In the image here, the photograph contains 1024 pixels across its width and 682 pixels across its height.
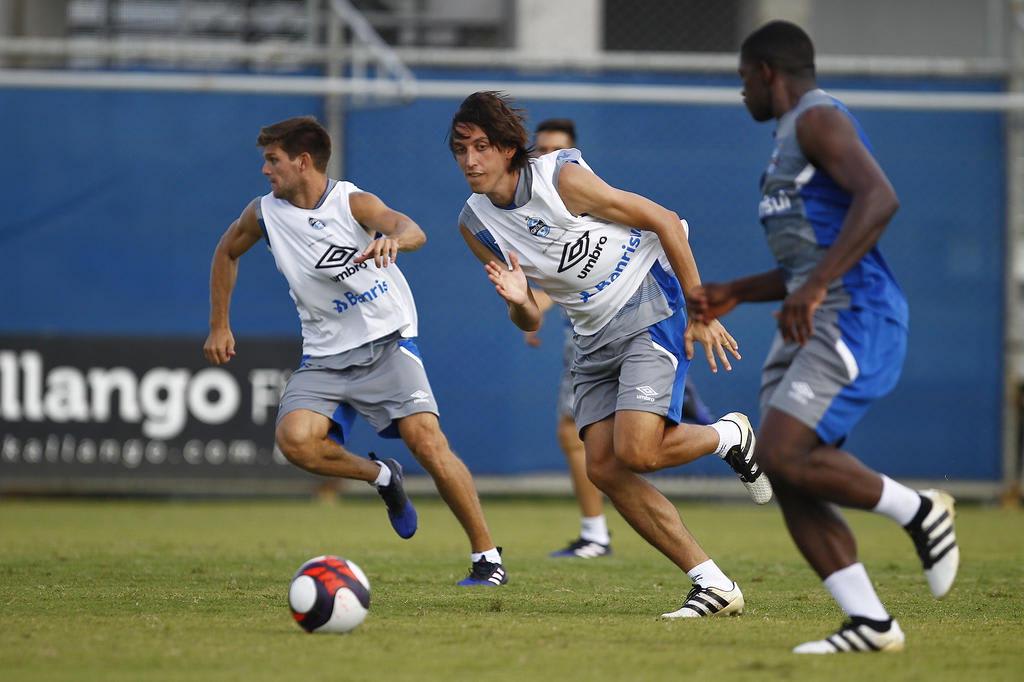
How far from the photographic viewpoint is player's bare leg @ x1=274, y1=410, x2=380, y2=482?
7.25 meters

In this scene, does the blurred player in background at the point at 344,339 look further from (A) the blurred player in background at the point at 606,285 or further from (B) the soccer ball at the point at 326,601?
(B) the soccer ball at the point at 326,601

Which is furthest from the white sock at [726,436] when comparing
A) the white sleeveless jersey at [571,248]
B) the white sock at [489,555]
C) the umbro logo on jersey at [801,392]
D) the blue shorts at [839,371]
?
the umbro logo on jersey at [801,392]

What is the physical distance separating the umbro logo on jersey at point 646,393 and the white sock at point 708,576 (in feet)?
2.48

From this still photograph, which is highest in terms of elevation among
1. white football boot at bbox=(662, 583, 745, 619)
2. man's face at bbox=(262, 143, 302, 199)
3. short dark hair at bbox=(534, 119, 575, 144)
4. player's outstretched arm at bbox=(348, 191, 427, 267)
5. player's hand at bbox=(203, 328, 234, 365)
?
short dark hair at bbox=(534, 119, 575, 144)

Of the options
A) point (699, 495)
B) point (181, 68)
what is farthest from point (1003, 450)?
point (181, 68)

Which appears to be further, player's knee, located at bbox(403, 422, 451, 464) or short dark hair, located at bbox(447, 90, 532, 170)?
player's knee, located at bbox(403, 422, 451, 464)

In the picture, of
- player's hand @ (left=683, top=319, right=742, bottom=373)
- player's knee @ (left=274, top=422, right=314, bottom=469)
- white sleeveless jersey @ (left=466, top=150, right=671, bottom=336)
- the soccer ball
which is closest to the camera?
the soccer ball

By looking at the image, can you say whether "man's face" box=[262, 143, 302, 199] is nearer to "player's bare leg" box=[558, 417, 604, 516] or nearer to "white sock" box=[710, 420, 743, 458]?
"white sock" box=[710, 420, 743, 458]

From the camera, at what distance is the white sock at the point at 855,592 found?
496 cm

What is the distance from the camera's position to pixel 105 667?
4660 millimetres

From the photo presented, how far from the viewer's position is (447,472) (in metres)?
7.41

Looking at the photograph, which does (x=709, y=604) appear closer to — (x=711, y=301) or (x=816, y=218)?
(x=711, y=301)

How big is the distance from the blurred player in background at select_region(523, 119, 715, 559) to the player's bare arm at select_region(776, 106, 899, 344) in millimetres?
4081

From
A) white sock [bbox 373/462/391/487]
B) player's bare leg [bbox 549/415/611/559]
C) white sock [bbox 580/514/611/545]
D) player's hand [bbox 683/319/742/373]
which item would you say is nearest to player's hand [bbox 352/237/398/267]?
player's hand [bbox 683/319/742/373]
